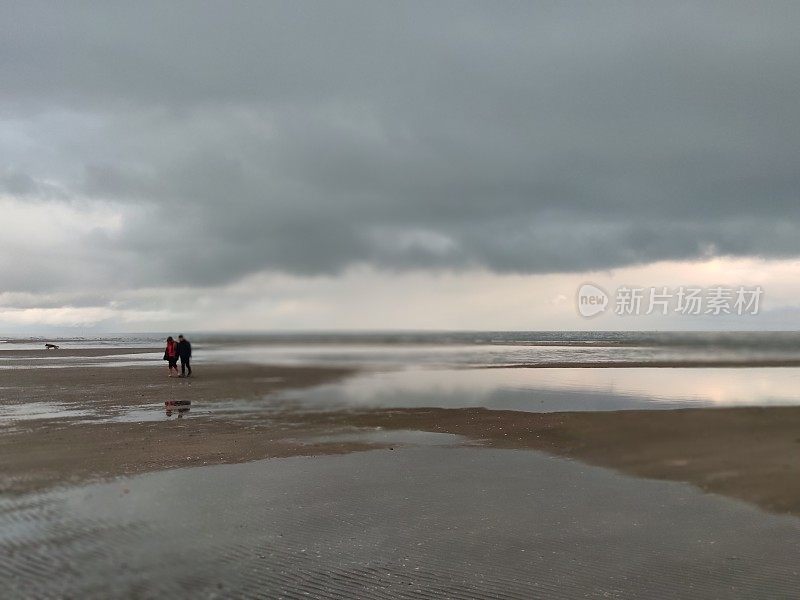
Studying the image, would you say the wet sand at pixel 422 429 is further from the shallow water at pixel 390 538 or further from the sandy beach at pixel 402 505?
the shallow water at pixel 390 538

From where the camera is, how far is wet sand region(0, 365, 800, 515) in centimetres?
1043

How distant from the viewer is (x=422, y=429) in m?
15.3

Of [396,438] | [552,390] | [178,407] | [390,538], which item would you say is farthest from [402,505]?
[552,390]

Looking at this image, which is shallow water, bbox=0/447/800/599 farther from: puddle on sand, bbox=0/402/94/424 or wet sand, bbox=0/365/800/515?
puddle on sand, bbox=0/402/94/424

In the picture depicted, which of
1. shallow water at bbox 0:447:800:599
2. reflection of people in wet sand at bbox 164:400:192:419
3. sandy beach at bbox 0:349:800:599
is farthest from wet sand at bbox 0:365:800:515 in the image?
shallow water at bbox 0:447:800:599

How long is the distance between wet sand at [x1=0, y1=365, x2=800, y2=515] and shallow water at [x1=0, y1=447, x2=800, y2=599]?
4.12 ft

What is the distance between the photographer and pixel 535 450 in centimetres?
1259

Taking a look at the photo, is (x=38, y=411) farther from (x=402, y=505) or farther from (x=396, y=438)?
(x=402, y=505)

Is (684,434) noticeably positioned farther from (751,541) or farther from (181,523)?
(181,523)

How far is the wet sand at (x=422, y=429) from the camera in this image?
10430mm

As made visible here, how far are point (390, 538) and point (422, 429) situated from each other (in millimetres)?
8125

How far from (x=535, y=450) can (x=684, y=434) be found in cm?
455

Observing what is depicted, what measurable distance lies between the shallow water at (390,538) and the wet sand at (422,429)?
4.12 feet

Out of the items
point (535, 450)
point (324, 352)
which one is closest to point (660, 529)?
point (535, 450)
